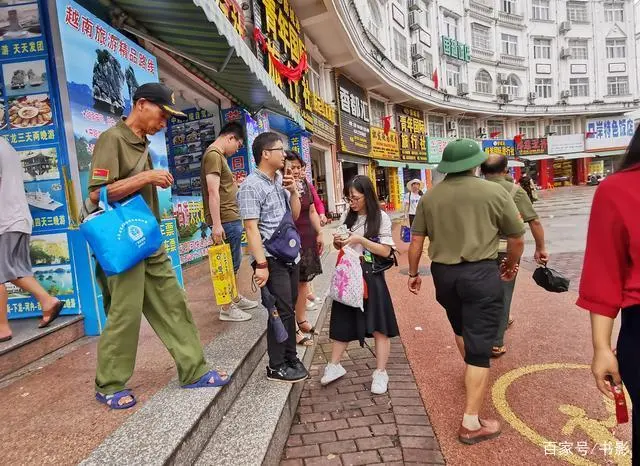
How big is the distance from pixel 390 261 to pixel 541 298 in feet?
10.1

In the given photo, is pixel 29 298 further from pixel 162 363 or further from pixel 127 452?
pixel 127 452

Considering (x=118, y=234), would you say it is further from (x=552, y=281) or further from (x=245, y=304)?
(x=552, y=281)

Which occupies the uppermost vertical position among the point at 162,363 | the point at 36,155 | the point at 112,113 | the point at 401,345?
the point at 112,113

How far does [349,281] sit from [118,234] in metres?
1.58

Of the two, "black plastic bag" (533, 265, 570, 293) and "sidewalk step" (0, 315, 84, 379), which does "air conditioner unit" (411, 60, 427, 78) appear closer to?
"black plastic bag" (533, 265, 570, 293)

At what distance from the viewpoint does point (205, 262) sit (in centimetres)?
667

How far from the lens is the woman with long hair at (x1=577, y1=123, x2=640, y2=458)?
1.26 meters

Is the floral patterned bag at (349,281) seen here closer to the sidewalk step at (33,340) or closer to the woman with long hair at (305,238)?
the woman with long hair at (305,238)

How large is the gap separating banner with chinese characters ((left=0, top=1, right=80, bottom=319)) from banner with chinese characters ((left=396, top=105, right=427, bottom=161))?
2165 cm

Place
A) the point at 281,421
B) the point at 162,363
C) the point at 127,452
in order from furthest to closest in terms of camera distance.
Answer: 1. the point at 162,363
2. the point at 281,421
3. the point at 127,452

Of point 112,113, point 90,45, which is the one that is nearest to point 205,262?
point 112,113

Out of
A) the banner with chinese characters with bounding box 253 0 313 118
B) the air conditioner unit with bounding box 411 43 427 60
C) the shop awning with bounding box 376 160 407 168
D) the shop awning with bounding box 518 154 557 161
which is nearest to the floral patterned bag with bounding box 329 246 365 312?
the banner with chinese characters with bounding box 253 0 313 118

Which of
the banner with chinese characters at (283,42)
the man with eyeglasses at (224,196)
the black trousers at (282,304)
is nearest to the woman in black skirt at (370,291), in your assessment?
the black trousers at (282,304)

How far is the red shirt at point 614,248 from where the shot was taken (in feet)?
4.12
